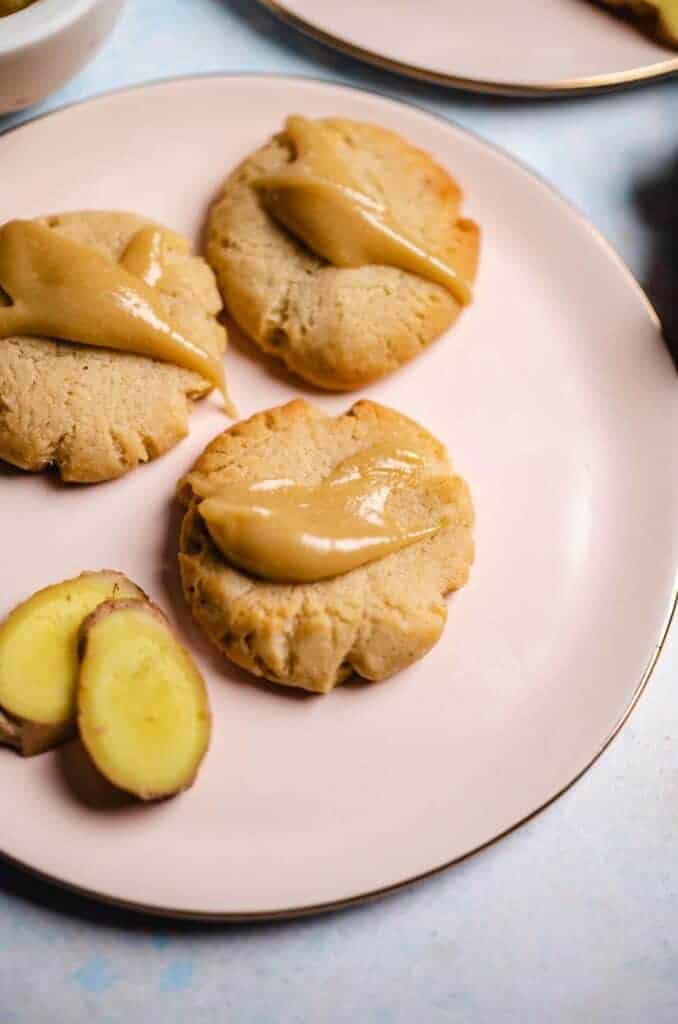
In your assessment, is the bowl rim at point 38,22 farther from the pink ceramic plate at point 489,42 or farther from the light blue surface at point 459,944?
the light blue surface at point 459,944

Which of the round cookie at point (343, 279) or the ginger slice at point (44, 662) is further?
the round cookie at point (343, 279)

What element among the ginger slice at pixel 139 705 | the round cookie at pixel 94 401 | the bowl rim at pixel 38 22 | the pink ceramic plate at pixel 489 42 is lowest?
the ginger slice at pixel 139 705

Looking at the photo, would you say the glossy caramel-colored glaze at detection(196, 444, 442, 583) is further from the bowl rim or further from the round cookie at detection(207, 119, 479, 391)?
the bowl rim

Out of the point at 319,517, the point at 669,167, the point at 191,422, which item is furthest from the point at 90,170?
the point at 669,167

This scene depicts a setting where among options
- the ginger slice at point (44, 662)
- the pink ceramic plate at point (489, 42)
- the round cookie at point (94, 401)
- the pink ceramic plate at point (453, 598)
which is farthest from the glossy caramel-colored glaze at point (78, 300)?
the pink ceramic plate at point (489, 42)

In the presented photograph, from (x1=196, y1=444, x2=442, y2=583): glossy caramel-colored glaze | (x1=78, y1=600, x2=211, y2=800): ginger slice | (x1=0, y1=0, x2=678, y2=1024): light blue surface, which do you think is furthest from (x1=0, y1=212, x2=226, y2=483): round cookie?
(x1=0, y1=0, x2=678, y2=1024): light blue surface

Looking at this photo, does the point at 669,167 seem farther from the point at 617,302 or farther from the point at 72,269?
the point at 72,269
